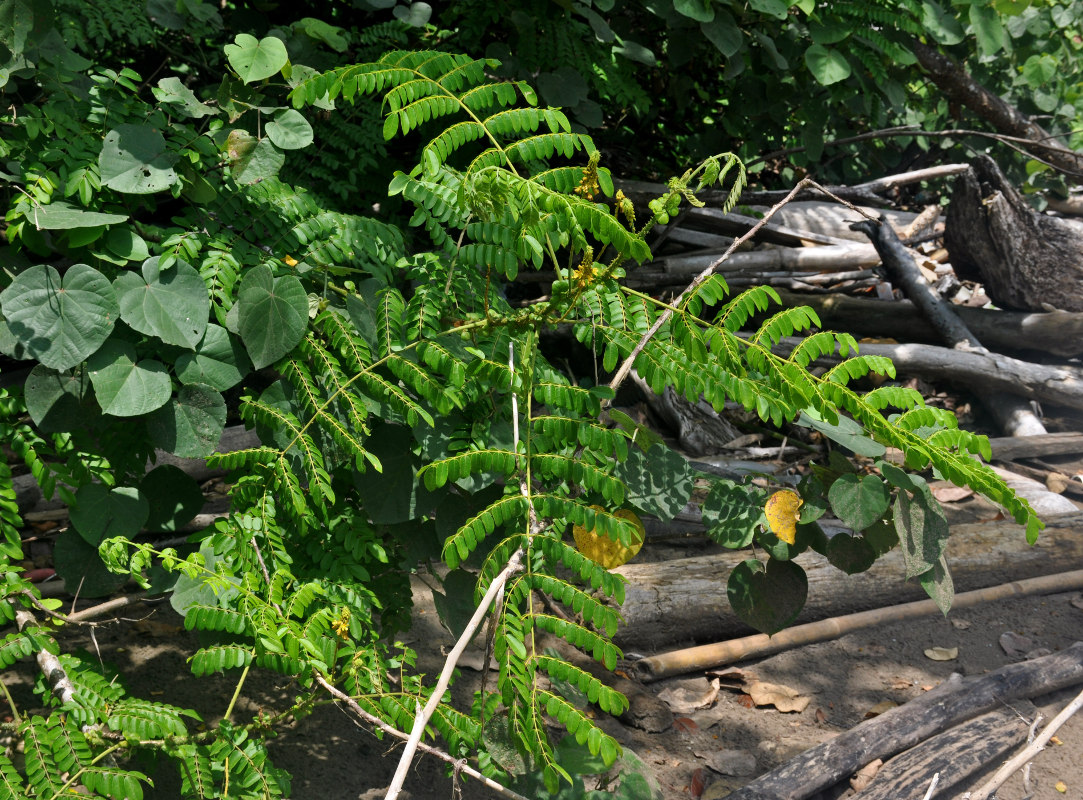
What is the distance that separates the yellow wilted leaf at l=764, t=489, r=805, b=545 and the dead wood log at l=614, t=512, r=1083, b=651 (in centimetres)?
112

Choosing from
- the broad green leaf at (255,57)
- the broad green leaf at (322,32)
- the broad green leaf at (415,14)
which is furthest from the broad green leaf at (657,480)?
the broad green leaf at (415,14)

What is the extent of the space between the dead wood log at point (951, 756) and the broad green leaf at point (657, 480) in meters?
1.07

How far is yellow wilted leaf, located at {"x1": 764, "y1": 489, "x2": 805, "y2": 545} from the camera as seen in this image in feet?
6.53

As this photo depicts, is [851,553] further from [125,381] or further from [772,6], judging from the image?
[772,6]

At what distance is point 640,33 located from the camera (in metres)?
4.03

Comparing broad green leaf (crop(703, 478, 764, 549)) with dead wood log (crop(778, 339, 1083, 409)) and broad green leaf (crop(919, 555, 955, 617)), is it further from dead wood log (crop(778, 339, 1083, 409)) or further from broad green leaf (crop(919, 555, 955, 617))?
dead wood log (crop(778, 339, 1083, 409))

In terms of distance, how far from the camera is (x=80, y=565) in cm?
188

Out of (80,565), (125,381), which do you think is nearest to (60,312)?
(125,381)

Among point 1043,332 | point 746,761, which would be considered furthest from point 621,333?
point 1043,332

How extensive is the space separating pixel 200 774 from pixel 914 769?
6.37ft

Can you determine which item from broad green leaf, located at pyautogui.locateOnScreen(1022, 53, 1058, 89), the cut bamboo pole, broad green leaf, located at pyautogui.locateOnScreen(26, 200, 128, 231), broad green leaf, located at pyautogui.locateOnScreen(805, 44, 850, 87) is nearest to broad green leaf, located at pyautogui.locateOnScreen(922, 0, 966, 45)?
broad green leaf, located at pyautogui.locateOnScreen(805, 44, 850, 87)

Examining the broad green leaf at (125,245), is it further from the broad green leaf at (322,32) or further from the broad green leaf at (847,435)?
the broad green leaf at (847,435)

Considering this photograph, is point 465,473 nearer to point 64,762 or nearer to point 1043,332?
point 64,762

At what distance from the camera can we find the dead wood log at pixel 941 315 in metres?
4.66
